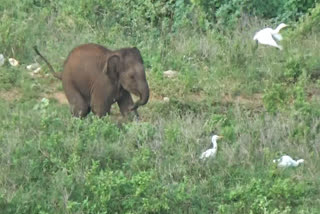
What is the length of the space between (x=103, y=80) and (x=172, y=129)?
101cm

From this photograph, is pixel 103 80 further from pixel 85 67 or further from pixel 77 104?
pixel 77 104

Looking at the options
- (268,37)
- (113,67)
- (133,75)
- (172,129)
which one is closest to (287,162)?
(172,129)

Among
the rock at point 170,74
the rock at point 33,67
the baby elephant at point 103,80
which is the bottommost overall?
the rock at point 170,74

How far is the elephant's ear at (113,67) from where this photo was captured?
320 inches

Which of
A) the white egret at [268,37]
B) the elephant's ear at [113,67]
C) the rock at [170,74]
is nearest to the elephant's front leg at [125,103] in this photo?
the elephant's ear at [113,67]

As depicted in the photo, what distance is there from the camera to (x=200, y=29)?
10852mm

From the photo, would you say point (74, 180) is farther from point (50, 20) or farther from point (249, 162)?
point (50, 20)

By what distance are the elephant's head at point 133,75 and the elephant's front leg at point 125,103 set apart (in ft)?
0.87

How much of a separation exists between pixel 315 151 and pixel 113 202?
195 cm

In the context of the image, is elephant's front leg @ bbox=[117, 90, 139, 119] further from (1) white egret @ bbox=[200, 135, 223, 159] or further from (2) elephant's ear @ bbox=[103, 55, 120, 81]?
(1) white egret @ bbox=[200, 135, 223, 159]

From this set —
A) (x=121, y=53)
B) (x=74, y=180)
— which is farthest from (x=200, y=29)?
(x=74, y=180)

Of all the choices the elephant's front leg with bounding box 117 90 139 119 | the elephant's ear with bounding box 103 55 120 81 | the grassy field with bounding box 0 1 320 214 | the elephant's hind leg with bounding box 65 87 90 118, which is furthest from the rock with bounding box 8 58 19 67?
the elephant's ear with bounding box 103 55 120 81

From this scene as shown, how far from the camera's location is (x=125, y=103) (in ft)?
27.9

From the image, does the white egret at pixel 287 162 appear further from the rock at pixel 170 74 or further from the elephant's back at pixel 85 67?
the rock at pixel 170 74
